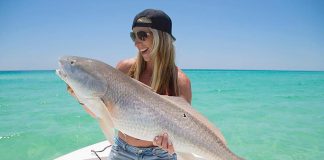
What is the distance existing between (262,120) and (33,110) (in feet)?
33.9

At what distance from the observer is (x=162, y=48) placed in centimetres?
303

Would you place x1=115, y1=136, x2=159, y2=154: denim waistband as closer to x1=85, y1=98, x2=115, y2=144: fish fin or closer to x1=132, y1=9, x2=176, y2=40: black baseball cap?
x1=85, y1=98, x2=115, y2=144: fish fin

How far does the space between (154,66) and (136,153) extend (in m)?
0.77

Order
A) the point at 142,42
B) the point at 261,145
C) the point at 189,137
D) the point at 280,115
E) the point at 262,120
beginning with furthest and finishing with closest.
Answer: the point at 280,115 → the point at 262,120 → the point at 261,145 → the point at 142,42 → the point at 189,137

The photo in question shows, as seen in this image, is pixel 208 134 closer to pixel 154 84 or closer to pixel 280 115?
pixel 154 84

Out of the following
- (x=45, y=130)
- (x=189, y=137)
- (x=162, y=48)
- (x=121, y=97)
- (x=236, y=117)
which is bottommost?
(x=45, y=130)

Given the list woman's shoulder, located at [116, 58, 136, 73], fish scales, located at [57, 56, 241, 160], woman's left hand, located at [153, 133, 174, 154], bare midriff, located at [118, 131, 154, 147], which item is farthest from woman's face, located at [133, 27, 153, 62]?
woman's left hand, located at [153, 133, 174, 154]

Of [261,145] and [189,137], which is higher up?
[189,137]

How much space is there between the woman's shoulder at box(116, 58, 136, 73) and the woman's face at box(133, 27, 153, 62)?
312mm

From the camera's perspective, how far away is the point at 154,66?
10.2 feet

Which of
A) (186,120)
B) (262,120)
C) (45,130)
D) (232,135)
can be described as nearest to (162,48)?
(186,120)

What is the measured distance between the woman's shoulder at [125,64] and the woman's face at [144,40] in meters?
0.31

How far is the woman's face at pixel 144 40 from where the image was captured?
2.94 meters

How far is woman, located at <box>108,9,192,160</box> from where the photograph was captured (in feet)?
9.56
